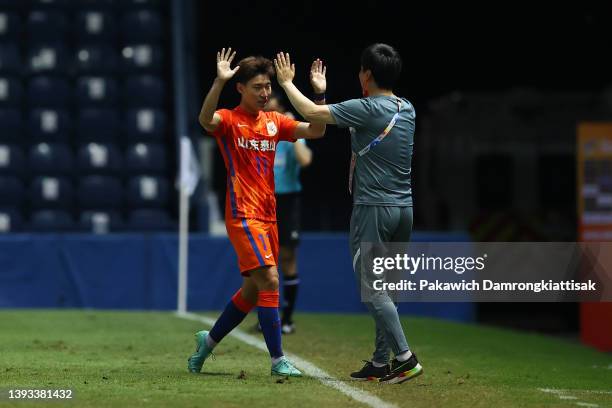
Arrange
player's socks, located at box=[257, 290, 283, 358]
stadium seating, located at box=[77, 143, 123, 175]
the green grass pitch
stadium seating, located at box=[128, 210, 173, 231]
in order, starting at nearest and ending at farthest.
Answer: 1. the green grass pitch
2. player's socks, located at box=[257, 290, 283, 358]
3. stadium seating, located at box=[128, 210, 173, 231]
4. stadium seating, located at box=[77, 143, 123, 175]

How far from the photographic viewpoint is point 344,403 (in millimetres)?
6906

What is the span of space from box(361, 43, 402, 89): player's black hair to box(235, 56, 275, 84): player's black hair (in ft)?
2.35

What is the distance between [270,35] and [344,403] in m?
16.0

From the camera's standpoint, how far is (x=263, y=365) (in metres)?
8.82

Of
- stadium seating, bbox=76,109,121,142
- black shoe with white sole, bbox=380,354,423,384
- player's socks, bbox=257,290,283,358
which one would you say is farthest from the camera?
stadium seating, bbox=76,109,121,142

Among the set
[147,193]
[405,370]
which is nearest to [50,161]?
[147,193]

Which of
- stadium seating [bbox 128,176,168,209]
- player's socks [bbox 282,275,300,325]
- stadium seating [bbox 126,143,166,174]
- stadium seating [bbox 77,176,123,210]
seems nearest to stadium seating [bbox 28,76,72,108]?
stadium seating [bbox 126,143,166,174]

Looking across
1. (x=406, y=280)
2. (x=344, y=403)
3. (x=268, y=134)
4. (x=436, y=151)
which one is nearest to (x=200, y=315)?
(x=406, y=280)

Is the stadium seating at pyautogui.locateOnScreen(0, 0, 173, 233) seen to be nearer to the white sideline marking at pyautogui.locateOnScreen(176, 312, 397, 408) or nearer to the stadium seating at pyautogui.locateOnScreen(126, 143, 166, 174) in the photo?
the stadium seating at pyautogui.locateOnScreen(126, 143, 166, 174)

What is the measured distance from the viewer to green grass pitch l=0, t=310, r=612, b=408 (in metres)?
7.16

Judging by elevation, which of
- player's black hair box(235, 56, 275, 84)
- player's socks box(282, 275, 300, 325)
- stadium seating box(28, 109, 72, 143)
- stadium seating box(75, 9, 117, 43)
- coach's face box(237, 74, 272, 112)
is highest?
stadium seating box(75, 9, 117, 43)

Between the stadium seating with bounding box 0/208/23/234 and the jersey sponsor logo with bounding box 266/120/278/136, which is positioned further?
the stadium seating with bounding box 0/208/23/234

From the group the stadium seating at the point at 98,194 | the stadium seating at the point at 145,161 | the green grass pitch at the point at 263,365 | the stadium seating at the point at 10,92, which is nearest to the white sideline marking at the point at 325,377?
the green grass pitch at the point at 263,365

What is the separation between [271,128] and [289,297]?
4108mm
